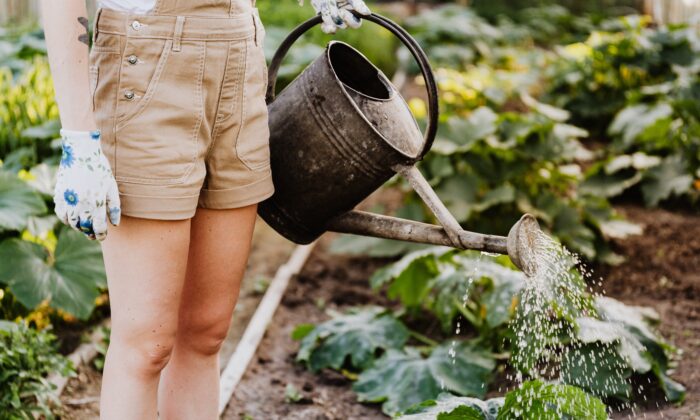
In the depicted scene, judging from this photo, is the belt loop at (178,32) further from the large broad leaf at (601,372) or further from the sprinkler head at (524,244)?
the large broad leaf at (601,372)

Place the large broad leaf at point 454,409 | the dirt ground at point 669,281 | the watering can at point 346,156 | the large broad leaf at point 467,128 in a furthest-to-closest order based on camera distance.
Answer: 1. the large broad leaf at point 467,128
2. the dirt ground at point 669,281
3. the large broad leaf at point 454,409
4. the watering can at point 346,156

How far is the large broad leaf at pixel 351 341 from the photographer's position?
3039mm

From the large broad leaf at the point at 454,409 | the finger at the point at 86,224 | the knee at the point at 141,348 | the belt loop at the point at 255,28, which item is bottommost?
the large broad leaf at the point at 454,409

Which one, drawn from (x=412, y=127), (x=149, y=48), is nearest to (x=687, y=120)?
(x=412, y=127)

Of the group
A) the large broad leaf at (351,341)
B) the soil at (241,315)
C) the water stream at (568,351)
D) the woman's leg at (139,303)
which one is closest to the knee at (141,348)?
the woman's leg at (139,303)

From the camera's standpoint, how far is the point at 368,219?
81.3 inches

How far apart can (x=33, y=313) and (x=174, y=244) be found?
5.32ft

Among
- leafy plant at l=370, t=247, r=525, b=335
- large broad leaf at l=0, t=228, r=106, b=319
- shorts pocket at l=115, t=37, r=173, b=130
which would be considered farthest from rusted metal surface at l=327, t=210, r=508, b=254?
large broad leaf at l=0, t=228, r=106, b=319

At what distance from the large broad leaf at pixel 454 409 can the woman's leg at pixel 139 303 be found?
0.68 metres

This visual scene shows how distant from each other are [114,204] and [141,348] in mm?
332

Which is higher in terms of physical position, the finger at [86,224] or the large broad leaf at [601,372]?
the finger at [86,224]

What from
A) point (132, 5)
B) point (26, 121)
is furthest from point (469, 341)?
point (26, 121)

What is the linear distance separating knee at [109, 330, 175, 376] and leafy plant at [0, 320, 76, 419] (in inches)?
27.0

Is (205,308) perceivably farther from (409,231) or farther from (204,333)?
(409,231)
